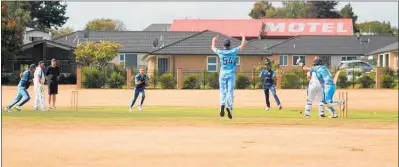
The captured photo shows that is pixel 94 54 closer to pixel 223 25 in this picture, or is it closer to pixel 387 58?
pixel 387 58

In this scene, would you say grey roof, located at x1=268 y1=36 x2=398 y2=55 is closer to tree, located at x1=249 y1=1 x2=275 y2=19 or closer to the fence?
the fence

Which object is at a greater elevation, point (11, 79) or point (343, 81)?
point (11, 79)

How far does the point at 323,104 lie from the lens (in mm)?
24062

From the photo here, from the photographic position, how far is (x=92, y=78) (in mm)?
60250

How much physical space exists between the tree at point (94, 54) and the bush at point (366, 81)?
72.4ft

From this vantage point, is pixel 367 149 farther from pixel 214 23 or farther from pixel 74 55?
pixel 214 23

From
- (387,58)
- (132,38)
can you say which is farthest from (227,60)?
(132,38)

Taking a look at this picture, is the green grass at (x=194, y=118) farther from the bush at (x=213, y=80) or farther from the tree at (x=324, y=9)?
the tree at (x=324, y=9)

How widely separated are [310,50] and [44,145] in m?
76.4

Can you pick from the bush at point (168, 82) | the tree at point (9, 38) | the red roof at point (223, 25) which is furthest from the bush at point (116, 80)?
the red roof at point (223, 25)

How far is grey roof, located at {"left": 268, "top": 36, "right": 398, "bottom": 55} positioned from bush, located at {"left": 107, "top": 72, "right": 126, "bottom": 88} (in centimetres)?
3023

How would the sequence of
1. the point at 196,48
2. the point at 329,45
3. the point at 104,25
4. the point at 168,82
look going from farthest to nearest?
1. the point at 104,25
2. the point at 329,45
3. the point at 196,48
4. the point at 168,82

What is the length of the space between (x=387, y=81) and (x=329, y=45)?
104 ft

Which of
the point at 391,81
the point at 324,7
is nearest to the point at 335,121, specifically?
the point at 391,81
